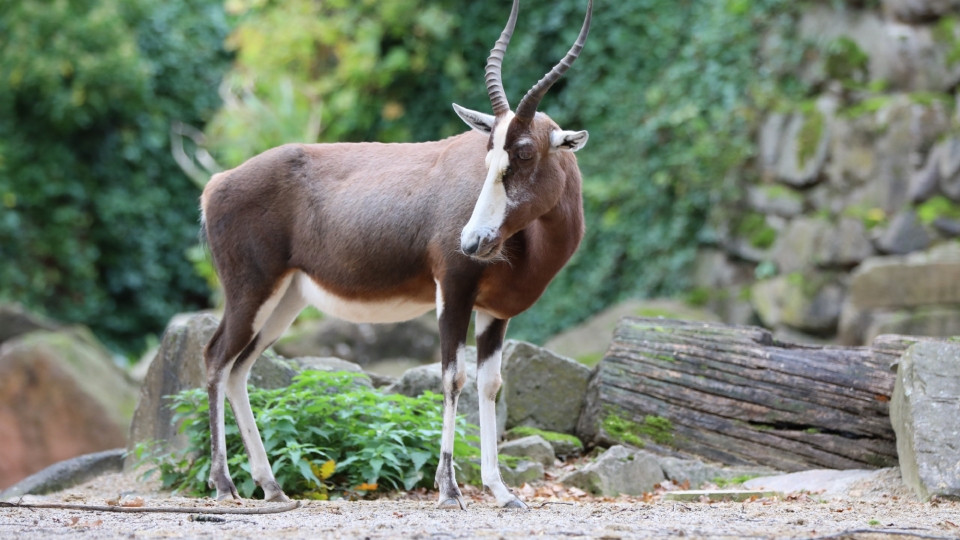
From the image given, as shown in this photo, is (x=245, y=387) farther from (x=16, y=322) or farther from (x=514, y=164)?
(x=16, y=322)

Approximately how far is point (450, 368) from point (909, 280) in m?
6.20

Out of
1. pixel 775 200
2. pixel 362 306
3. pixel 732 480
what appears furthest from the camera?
pixel 775 200

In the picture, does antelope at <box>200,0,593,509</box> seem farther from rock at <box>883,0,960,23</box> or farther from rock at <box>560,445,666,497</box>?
rock at <box>883,0,960,23</box>

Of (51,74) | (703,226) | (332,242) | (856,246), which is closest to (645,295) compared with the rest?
(703,226)

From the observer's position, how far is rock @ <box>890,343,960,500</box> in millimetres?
5484

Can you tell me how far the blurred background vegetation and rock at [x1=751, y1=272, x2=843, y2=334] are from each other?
138 cm

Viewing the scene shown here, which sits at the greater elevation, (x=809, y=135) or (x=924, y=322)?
(x=809, y=135)

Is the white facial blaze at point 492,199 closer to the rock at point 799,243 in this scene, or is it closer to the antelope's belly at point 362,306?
the antelope's belly at point 362,306

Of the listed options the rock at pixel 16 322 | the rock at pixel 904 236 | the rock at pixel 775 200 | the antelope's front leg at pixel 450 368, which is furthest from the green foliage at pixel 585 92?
the antelope's front leg at pixel 450 368

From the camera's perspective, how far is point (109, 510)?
486 centimetres

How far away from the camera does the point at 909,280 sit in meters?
9.84

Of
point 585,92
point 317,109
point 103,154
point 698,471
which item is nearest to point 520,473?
point 698,471

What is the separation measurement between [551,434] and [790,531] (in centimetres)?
338

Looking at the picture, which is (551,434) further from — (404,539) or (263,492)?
(404,539)
